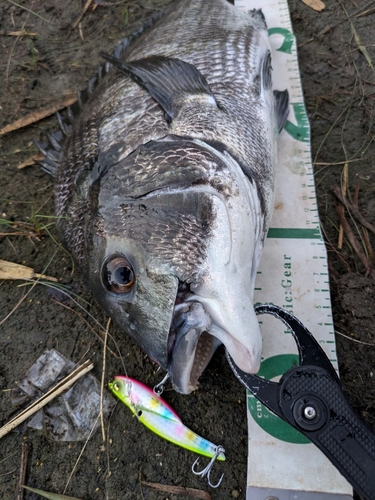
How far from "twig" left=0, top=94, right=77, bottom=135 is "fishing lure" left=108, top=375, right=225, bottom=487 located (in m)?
2.07

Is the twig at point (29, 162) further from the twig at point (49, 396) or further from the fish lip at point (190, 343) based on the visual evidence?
the fish lip at point (190, 343)

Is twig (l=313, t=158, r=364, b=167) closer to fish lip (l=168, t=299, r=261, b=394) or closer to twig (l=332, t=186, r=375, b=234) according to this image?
twig (l=332, t=186, r=375, b=234)

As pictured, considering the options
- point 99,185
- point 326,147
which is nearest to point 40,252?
point 99,185

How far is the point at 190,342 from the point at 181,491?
1.20 m

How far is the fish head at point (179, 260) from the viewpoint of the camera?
147cm

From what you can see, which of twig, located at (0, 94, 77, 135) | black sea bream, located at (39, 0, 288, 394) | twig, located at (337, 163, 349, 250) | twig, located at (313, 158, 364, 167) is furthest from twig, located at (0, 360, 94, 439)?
twig, located at (313, 158, 364, 167)

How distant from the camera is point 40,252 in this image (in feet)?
8.87

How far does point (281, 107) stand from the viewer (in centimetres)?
274

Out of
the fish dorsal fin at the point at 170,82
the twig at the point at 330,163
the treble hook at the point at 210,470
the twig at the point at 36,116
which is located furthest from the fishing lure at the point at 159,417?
the twig at the point at 36,116

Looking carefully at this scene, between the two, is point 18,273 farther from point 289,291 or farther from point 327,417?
point 327,417

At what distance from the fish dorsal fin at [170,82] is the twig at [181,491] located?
77.8 inches

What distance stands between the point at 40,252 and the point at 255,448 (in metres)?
1.85

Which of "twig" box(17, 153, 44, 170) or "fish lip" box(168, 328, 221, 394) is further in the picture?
"twig" box(17, 153, 44, 170)

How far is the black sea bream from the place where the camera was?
150cm
